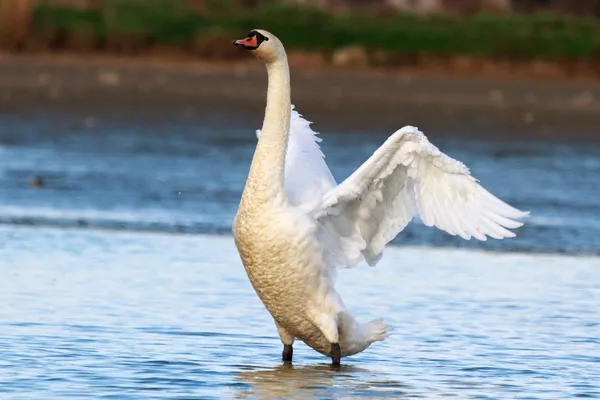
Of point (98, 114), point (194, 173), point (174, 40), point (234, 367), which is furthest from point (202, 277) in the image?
point (174, 40)

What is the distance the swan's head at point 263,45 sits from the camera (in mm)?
8898

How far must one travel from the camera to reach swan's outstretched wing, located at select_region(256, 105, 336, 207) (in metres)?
9.30

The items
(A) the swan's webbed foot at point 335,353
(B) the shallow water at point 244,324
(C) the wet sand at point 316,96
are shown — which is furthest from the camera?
(C) the wet sand at point 316,96

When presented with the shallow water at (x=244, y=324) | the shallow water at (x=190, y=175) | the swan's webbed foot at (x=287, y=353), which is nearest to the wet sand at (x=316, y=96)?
the shallow water at (x=190, y=175)

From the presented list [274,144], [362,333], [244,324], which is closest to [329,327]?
[362,333]

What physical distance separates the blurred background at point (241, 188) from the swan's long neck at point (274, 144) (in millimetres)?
1042

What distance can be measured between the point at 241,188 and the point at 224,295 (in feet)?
16.1

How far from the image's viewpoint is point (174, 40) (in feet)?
99.9

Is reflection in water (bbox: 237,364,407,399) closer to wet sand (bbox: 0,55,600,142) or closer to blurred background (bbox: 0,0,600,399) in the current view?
blurred background (bbox: 0,0,600,399)

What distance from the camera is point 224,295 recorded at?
1112cm

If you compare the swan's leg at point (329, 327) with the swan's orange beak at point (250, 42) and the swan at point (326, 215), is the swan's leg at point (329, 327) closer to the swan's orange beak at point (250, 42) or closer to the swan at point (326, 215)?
the swan at point (326, 215)

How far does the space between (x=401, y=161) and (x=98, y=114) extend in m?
13.5

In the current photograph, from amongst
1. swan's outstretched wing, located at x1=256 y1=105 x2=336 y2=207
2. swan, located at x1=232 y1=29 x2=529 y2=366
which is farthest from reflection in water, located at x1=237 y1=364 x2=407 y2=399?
swan's outstretched wing, located at x1=256 y1=105 x2=336 y2=207

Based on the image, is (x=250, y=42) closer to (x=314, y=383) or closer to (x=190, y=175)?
(x=314, y=383)
